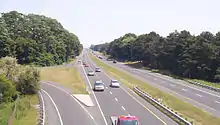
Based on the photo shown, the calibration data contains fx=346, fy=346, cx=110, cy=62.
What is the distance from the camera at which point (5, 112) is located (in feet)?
125

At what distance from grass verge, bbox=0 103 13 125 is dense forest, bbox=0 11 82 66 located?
6202 cm

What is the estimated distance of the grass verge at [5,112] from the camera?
33269 mm

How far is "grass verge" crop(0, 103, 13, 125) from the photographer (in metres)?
33.3

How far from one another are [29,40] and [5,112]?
76755 mm

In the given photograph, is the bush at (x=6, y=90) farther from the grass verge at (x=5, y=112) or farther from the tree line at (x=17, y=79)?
the grass verge at (x=5, y=112)

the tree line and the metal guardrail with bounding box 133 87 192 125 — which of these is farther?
the tree line

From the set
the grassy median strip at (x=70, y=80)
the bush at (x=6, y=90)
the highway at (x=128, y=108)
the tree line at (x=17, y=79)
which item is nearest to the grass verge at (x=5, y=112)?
the bush at (x=6, y=90)

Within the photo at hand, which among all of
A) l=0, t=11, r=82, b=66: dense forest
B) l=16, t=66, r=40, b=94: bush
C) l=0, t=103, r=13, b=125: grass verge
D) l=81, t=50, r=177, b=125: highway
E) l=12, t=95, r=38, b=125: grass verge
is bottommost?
l=0, t=103, r=13, b=125: grass verge

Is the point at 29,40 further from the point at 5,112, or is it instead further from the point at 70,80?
the point at 5,112

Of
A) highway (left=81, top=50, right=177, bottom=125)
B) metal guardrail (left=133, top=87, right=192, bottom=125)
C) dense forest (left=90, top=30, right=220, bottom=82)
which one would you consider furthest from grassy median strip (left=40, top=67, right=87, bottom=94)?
dense forest (left=90, top=30, right=220, bottom=82)

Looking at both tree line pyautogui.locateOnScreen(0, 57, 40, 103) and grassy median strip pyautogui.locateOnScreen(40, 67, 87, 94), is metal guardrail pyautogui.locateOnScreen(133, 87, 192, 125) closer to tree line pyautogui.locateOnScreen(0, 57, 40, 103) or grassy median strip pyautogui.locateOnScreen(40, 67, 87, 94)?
grassy median strip pyautogui.locateOnScreen(40, 67, 87, 94)

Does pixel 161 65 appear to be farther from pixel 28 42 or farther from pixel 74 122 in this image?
pixel 74 122

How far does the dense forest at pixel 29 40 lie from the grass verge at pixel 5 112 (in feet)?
203

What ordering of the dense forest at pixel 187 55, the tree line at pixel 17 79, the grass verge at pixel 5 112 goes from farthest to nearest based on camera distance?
the dense forest at pixel 187 55 < the tree line at pixel 17 79 < the grass verge at pixel 5 112
